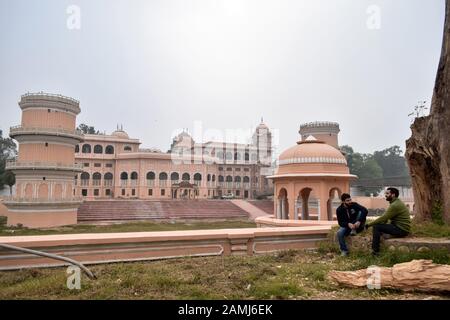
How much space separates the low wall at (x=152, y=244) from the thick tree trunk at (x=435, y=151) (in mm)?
2047

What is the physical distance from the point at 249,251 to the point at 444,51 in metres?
5.35

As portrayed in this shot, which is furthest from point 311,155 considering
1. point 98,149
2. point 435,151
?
point 98,149

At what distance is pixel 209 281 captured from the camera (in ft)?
15.5

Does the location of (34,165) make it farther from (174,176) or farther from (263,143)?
(263,143)

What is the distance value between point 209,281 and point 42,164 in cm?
2847

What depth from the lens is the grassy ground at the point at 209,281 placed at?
4.14m

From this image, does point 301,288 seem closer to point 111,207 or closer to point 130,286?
point 130,286

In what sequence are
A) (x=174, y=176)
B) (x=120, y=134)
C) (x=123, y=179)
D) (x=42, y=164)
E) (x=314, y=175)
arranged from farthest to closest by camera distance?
(x=120, y=134) → (x=174, y=176) → (x=123, y=179) → (x=42, y=164) → (x=314, y=175)

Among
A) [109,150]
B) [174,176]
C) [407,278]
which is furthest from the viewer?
[109,150]

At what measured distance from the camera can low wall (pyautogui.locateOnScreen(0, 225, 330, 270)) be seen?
544cm

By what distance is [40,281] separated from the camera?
4.62 metres

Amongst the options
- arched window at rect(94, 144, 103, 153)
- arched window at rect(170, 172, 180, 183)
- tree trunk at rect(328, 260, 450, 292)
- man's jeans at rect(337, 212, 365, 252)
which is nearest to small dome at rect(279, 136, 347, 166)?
man's jeans at rect(337, 212, 365, 252)

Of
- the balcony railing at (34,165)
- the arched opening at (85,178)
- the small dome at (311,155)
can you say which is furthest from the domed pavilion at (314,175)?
the arched opening at (85,178)
